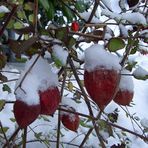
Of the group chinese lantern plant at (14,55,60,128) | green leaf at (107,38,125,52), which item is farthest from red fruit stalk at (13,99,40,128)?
green leaf at (107,38,125,52)

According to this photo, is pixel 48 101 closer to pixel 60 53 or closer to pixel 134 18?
pixel 60 53

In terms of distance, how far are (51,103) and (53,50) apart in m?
0.07

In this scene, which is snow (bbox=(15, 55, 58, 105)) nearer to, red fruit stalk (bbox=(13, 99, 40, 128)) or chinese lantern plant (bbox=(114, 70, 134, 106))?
red fruit stalk (bbox=(13, 99, 40, 128))

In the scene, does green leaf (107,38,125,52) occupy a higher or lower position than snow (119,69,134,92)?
higher

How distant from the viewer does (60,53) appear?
1.89 feet

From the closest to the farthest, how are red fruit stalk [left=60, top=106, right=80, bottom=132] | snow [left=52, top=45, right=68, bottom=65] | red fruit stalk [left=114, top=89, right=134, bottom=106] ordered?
1. snow [left=52, top=45, right=68, bottom=65]
2. red fruit stalk [left=114, top=89, right=134, bottom=106]
3. red fruit stalk [left=60, top=106, right=80, bottom=132]

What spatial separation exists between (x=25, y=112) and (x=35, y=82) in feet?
0.14

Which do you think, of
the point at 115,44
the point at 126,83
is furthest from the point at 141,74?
the point at 115,44

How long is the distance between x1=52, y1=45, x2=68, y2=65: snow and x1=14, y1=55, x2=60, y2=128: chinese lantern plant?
1.5 inches

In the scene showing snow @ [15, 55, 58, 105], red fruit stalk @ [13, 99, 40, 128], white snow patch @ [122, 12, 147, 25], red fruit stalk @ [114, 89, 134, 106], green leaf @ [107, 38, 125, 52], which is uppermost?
white snow patch @ [122, 12, 147, 25]

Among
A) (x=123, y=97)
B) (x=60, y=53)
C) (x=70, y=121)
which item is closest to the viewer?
(x=60, y=53)

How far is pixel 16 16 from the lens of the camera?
940 millimetres

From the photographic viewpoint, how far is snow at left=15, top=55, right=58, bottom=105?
0.60 meters

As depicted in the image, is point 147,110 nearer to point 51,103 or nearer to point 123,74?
point 123,74
